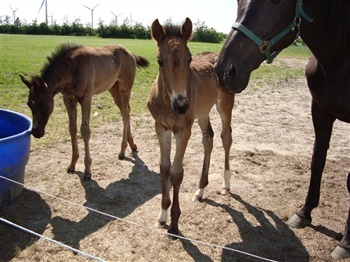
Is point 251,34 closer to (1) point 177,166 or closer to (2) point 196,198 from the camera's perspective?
(1) point 177,166

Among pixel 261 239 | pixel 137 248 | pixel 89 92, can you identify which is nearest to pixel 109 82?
pixel 89 92

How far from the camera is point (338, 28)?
2559mm

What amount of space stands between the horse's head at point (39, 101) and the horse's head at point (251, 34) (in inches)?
104

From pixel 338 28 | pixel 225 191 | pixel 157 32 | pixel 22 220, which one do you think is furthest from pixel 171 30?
pixel 22 220

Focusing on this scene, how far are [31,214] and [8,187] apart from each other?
386mm

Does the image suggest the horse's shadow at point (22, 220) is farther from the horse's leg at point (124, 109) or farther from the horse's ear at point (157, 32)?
the horse's ear at point (157, 32)

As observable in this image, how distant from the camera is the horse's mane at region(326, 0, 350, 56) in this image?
2506 millimetres

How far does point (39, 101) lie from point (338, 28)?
3.31 m

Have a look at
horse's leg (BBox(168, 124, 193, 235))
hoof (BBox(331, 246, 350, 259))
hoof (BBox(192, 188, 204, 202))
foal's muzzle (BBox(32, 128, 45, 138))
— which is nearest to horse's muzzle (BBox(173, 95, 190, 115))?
horse's leg (BBox(168, 124, 193, 235))

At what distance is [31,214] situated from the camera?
3.68m

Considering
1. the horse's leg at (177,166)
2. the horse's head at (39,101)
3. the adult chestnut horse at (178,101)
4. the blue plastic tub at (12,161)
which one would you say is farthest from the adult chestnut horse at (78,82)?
the horse's leg at (177,166)

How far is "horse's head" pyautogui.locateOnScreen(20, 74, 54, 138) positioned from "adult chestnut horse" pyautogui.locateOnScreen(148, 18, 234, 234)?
4.83 feet

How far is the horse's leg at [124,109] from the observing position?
5366 mm

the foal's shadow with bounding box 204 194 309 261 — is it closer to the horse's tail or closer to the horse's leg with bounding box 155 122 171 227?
the horse's leg with bounding box 155 122 171 227
